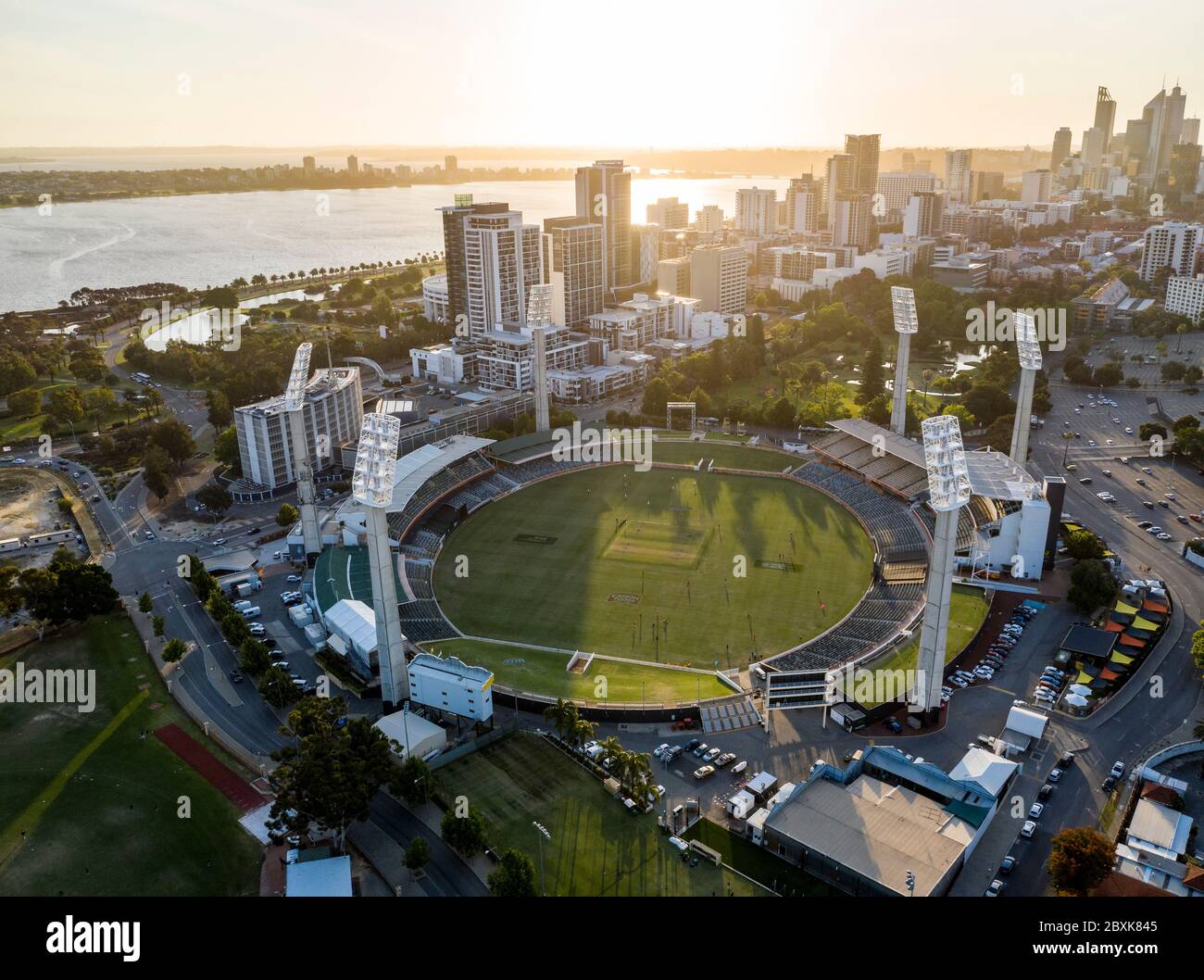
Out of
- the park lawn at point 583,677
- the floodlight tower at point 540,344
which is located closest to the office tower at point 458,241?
the floodlight tower at point 540,344

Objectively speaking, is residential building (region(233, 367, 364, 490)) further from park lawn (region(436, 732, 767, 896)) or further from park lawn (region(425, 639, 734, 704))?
park lawn (region(436, 732, 767, 896))

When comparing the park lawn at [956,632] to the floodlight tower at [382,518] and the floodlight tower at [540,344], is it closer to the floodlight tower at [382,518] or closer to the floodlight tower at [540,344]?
the floodlight tower at [382,518]

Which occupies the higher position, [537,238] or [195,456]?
[537,238]

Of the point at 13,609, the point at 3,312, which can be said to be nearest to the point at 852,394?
the point at 13,609

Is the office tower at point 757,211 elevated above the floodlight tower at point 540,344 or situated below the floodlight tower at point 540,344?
above

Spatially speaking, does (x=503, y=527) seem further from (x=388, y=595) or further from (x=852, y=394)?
(x=852, y=394)

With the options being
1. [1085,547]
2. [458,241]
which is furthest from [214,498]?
[1085,547]
